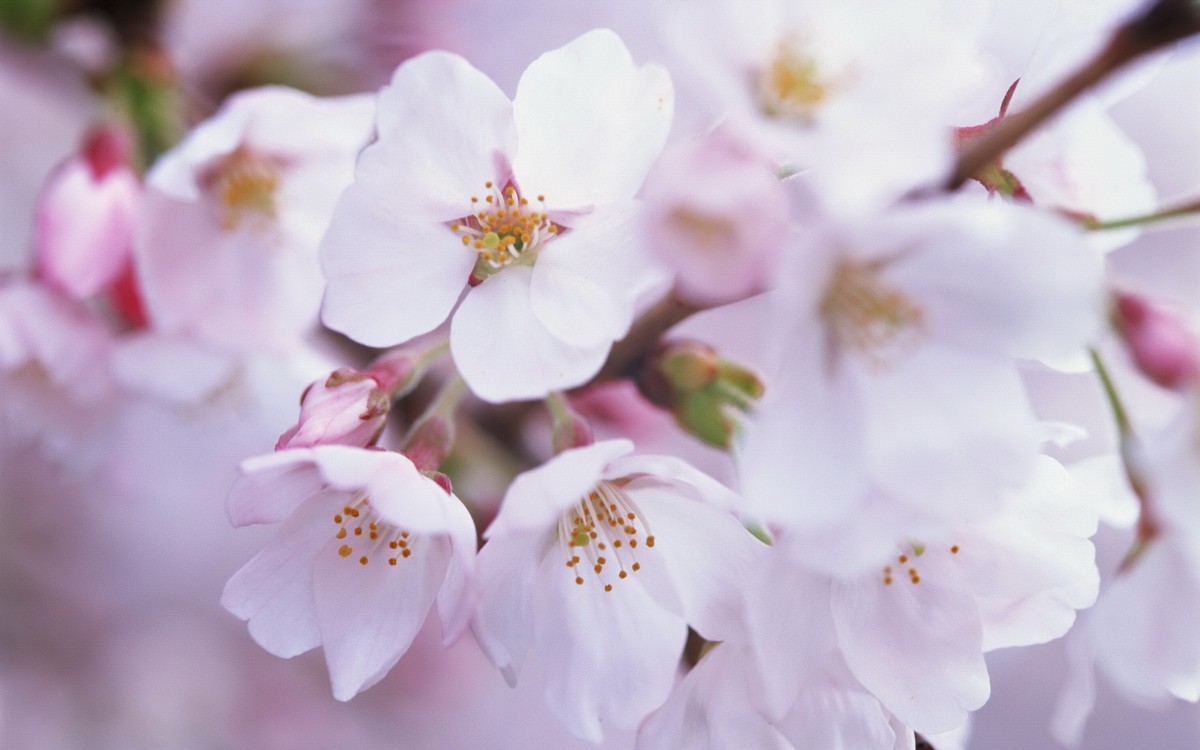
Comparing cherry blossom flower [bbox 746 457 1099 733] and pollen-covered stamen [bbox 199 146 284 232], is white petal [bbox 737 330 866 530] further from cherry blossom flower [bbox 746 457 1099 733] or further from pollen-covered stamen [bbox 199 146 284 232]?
pollen-covered stamen [bbox 199 146 284 232]

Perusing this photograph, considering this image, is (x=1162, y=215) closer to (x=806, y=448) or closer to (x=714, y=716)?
(x=806, y=448)

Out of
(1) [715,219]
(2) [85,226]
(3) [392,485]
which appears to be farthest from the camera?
(2) [85,226]

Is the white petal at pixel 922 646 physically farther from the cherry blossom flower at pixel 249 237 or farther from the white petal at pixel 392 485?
the cherry blossom flower at pixel 249 237

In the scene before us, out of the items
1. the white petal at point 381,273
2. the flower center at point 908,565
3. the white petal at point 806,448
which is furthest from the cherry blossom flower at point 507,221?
the flower center at point 908,565

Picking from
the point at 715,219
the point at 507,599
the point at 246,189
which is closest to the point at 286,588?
the point at 507,599

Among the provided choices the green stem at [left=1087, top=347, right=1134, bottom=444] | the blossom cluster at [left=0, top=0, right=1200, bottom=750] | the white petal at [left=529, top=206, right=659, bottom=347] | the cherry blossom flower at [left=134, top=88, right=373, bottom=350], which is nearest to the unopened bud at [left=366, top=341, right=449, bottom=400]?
the blossom cluster at [left=0, top=0, right=1200, bottom=750]
